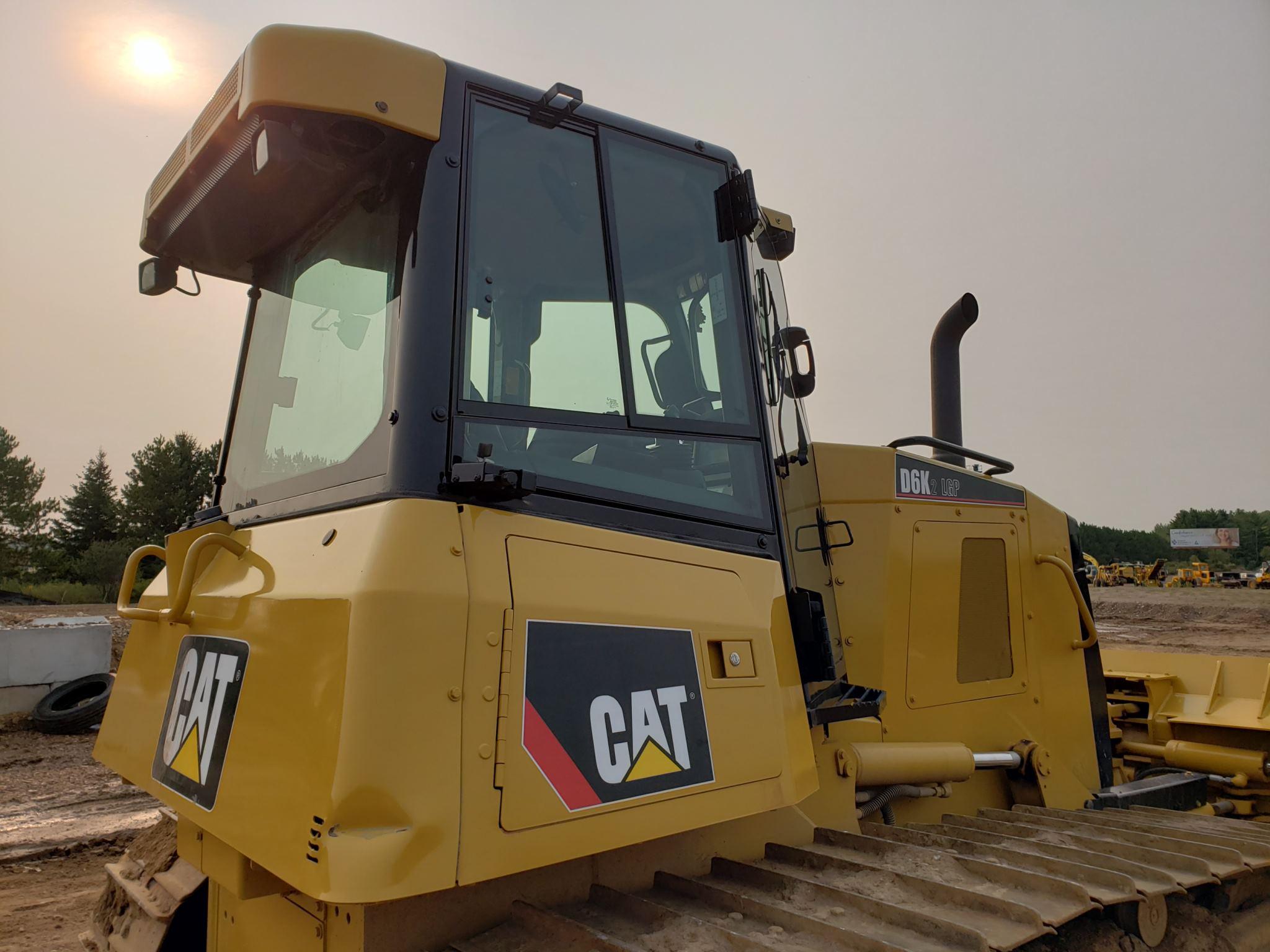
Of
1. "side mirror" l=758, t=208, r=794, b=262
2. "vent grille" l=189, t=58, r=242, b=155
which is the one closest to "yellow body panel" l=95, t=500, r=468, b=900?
"vent grille" l=189, t=58, r=242, b=155

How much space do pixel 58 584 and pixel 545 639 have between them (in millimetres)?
37113

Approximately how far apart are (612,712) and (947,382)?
273cm

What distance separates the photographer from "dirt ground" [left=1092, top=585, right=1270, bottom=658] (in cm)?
2106

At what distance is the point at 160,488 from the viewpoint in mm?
40125

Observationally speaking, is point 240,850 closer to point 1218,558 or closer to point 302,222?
point 302,222

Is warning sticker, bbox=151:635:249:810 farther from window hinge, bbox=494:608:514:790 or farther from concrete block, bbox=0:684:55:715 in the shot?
concrete block, bbox=0:684:55:715

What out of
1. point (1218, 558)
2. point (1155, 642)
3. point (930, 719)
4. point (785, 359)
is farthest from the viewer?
point (1218, 558)

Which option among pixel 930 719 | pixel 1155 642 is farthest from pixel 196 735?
pixel 1155 642

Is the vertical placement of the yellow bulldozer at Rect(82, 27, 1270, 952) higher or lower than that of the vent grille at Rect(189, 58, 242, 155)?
lower

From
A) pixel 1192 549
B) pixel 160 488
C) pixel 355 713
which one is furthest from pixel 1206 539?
pixel 355 713

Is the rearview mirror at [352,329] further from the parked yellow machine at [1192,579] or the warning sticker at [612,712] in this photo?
the parked yellow machine at [1192,579]

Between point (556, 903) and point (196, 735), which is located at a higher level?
point (196, 735)

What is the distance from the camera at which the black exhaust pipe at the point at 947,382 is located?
3.90 metres

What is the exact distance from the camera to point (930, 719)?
3.08 metres
